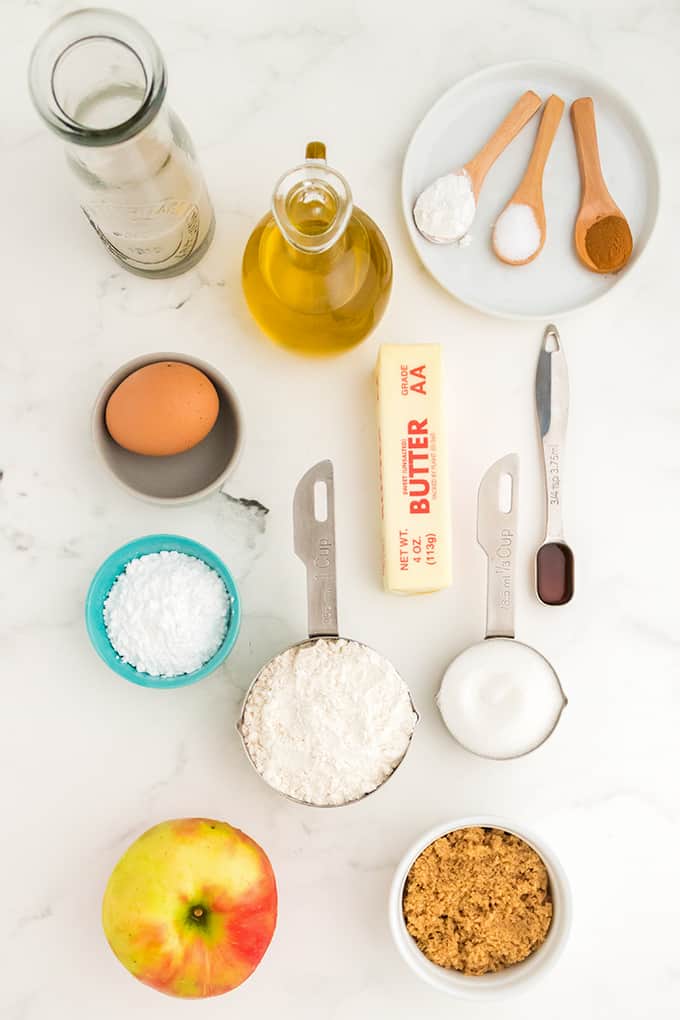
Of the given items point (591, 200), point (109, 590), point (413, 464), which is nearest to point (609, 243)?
point (591, 200)

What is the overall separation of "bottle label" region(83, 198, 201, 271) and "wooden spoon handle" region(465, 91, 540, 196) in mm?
303

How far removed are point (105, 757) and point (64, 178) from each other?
0.61 m

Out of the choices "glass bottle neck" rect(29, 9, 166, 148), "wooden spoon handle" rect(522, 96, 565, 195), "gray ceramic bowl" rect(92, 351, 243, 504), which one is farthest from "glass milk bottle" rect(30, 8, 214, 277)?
"wooden spoon handle" rect(522, 96, 565, 195)

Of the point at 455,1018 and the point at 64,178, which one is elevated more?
the point at 64,178

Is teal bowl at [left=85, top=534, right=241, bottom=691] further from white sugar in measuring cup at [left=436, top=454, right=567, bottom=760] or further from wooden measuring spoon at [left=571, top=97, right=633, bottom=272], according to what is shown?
wooden measuring spoon at [left=571, top=97, right=633, bottom=272]

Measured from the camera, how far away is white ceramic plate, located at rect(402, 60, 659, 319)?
96cm

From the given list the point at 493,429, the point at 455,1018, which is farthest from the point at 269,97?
the point at 455,1018

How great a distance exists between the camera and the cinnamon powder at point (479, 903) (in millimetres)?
864

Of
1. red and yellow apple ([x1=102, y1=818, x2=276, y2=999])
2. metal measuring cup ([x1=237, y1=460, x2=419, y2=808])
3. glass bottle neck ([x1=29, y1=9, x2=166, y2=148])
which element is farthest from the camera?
metal measuring cup ([x1=237, y1=460, x2=419, y2=808])

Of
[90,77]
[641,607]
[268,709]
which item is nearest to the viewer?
[90,77]

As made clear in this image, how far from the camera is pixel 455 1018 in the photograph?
0.92 metres

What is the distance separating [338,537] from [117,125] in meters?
0.44

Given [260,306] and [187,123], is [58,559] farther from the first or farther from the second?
[187,123]

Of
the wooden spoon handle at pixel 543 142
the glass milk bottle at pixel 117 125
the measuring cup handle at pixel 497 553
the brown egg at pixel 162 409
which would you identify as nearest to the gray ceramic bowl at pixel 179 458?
the brown egg at pixel 162 409
